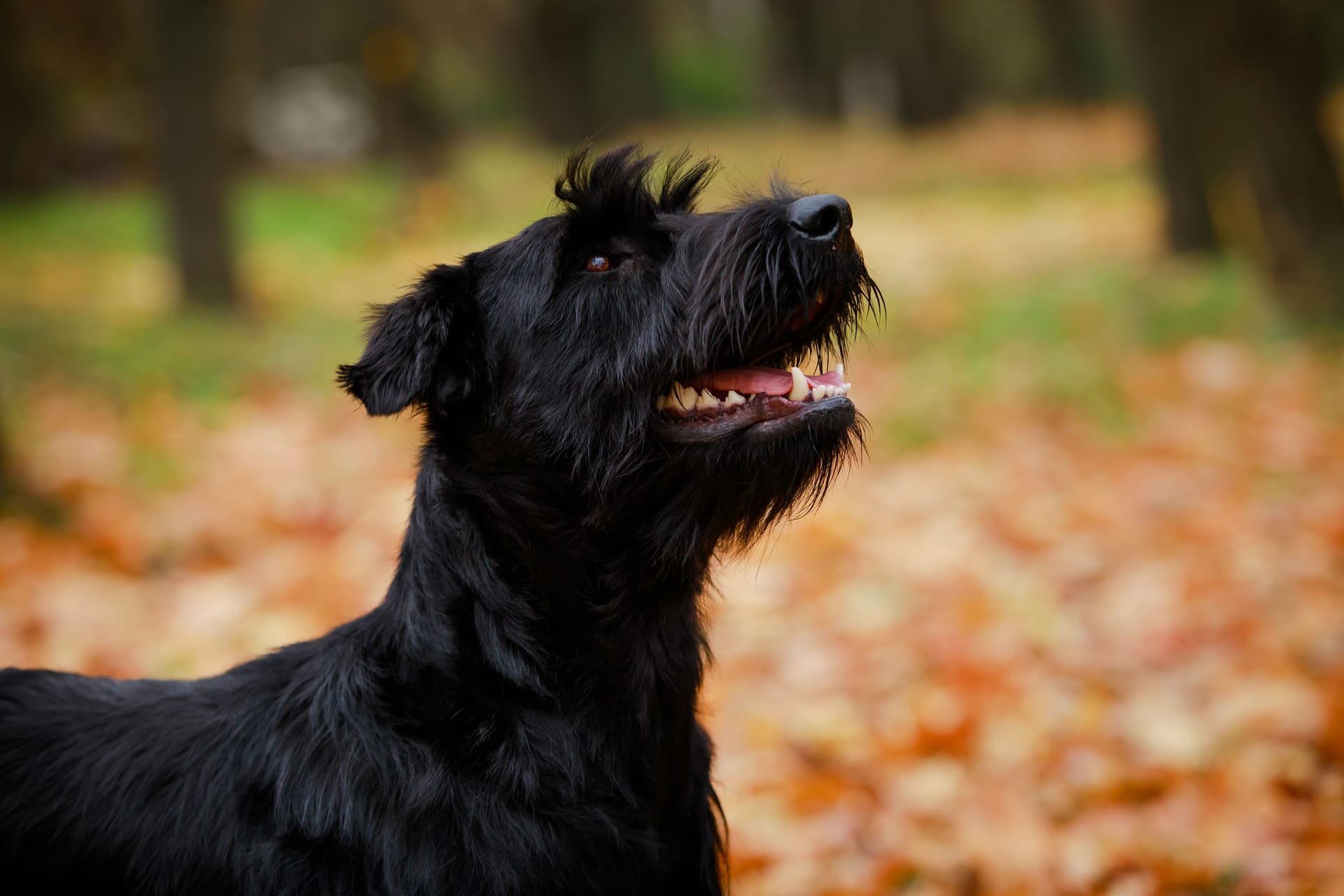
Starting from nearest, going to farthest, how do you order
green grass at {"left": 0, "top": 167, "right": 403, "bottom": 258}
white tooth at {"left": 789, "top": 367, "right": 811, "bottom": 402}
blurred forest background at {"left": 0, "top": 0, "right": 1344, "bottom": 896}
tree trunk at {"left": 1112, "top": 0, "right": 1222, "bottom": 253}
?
white tooth at {"left": 789, "top": 367, "right": 811, "bottom": 402}, blurred forest background at {"left": 0, "top": 0, "right": 1344, "bottom": 896}, tree trunk at {"left": 1112, "top": 0, "right": 1222, "bottom": 253}, green grass at {"left": 0, "top": 167, "right": 403, "bottom": 258}

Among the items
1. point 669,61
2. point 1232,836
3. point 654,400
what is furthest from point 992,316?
point 669,61

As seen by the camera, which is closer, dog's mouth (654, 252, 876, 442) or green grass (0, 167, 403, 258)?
dog's mouth (654, 252, 876, 442)

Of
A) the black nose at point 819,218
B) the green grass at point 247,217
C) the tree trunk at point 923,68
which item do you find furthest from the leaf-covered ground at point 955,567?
the tree trunk at point 923,68

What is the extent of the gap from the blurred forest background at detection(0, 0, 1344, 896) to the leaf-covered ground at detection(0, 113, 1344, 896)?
0.02m

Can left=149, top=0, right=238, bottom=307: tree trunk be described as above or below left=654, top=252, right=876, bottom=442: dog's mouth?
above

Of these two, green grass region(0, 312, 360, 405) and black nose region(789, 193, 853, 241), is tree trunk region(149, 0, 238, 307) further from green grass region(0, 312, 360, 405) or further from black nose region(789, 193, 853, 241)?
black nose region(789, 193, 853, 241)

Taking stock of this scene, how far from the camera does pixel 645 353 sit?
2562mm

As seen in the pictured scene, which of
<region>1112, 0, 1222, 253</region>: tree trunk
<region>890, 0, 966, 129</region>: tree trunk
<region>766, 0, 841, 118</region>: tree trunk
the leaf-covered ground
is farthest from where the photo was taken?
<region>766, 0, 841, 118</region>: tree trunk

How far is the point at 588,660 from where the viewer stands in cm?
246

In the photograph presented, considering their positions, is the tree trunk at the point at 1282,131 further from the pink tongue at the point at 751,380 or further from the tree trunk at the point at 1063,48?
the tree trunk at the point at 1063,48

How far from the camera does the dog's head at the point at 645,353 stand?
8.12ft

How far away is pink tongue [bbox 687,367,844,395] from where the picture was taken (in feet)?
8.52

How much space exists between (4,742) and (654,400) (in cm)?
169

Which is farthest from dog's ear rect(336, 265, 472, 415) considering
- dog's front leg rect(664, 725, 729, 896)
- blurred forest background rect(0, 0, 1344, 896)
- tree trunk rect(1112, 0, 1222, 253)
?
tree trunk rect(1112, 0, 1222, 253)
